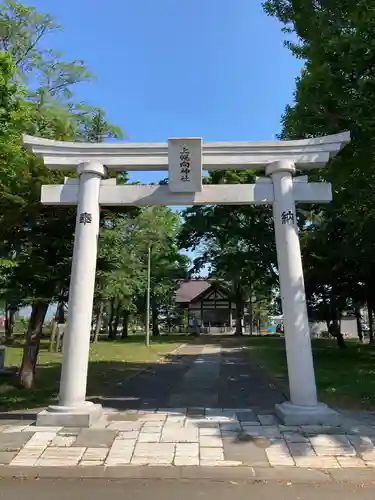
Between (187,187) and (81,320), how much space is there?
3088mm

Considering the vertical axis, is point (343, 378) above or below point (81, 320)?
below

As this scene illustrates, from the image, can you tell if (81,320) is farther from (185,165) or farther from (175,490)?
(175,490)

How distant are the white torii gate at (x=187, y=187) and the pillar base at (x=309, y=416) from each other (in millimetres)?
627

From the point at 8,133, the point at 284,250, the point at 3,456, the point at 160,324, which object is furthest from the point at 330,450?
the point at 160,324

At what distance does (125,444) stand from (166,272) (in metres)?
33.8

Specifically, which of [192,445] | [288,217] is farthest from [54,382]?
[288,217]

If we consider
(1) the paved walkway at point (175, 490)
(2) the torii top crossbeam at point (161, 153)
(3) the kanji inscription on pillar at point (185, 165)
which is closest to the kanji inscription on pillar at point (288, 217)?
(2) the torii top crossbeam at point (161, 153)

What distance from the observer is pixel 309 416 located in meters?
7.22

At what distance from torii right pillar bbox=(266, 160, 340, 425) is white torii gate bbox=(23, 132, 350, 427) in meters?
0.02

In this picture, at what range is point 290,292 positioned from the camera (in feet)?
26.3

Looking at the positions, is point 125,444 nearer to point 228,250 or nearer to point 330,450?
point 330,450

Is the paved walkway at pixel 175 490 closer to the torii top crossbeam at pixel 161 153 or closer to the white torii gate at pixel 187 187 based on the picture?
the white torii gate at pixel 187 187

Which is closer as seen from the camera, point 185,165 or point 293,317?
point 293,317

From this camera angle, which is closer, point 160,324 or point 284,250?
point 284,250
